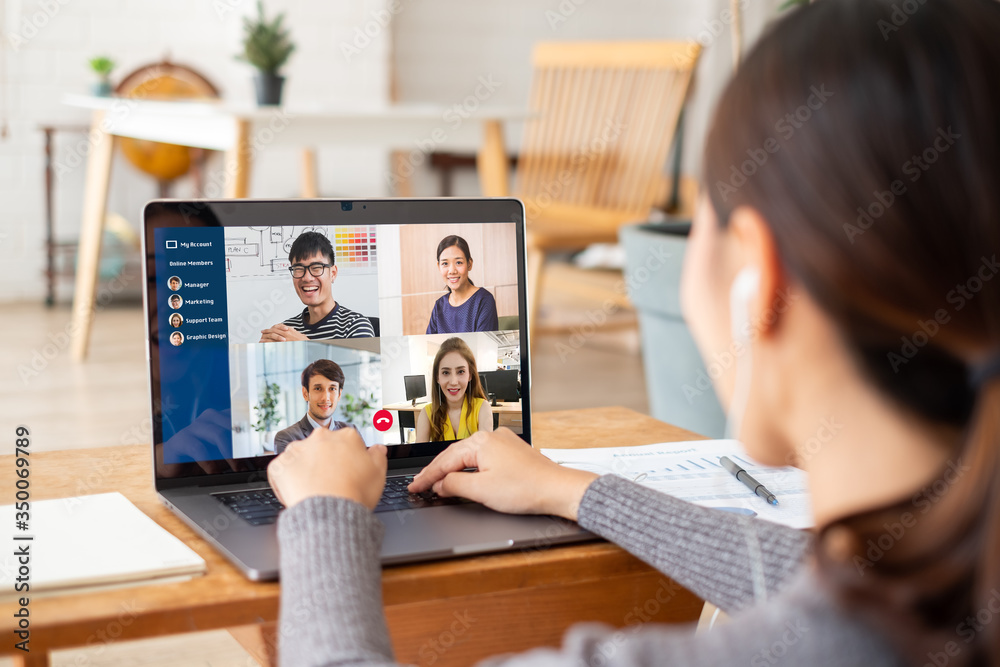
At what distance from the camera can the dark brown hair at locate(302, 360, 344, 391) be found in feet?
2.39

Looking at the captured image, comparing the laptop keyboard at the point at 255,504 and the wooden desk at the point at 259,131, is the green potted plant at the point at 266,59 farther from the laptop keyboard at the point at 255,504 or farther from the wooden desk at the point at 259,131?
the laptop keyboard at the point at 255,504

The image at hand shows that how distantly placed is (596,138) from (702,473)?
216cm

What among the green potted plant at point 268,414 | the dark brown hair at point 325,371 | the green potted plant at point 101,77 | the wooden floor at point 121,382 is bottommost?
the wooden floor at point 121,382

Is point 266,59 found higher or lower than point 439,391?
higher

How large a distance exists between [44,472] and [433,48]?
421cm

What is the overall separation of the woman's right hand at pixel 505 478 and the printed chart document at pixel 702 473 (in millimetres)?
83

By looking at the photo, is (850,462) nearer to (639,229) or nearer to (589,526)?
(589,526)

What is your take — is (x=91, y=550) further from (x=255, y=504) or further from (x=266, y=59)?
(x=266, y=59)

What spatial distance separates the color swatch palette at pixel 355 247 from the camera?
753mm

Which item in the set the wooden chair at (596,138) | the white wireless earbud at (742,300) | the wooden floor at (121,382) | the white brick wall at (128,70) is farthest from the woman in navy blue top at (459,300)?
the white brick wall at (128,70)

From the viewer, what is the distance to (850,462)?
16.9 inches

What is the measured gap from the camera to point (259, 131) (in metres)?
2.13

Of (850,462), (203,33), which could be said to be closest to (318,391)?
(850,462)

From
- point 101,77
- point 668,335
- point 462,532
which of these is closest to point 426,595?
point 462,532
